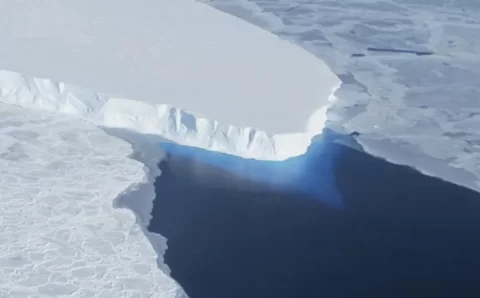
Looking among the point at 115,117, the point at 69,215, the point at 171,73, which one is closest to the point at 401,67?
the point at 171,73

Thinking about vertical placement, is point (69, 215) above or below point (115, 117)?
below

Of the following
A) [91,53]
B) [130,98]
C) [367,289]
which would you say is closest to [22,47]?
[91,53]

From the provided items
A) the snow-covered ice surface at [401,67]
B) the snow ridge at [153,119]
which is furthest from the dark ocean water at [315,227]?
the snow-covered ice surface at [401,67]

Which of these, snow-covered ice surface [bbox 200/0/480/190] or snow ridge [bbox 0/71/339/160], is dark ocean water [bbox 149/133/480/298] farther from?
snow-covered ice surface [bbox 200/0/480/190]

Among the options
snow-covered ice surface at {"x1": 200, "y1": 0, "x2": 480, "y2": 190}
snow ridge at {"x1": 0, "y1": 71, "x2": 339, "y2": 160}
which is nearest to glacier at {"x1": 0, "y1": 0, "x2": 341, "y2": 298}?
snow ridge at {"x1": 0, "y1": 71, "x2": 339, "y2": 160}

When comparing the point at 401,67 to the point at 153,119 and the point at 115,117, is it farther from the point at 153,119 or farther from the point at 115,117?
the point at 115,117

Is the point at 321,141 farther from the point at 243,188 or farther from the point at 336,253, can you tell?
the point at 336,253
